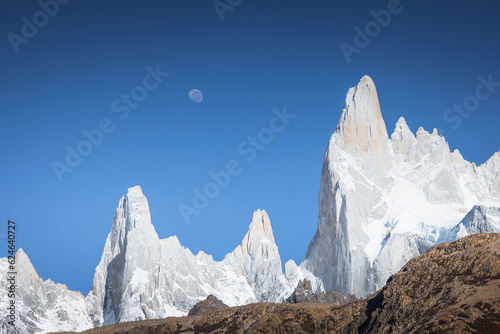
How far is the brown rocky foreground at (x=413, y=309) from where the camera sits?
85000 millimetres

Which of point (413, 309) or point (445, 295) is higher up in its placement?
point (445, 295)

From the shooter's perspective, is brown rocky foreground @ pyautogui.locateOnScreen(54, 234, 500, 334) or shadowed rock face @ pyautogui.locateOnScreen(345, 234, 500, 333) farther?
brown rocky foreground @ pyautogui.locateOnScreen(54, 234, 500, 334)

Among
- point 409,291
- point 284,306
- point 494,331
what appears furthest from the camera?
point 284,306

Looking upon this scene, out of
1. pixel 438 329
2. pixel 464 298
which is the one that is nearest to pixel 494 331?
pixel 438 329

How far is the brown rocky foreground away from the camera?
8500cm

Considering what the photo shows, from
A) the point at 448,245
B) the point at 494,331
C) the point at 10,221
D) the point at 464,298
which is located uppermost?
the point at 448,245

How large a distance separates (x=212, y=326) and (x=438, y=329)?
178ft

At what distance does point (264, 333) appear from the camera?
109750 mm

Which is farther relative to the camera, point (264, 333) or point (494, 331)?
point (264, 333)

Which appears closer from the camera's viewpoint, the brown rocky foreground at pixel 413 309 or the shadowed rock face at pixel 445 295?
the shadowed rock face at pixel 445 295

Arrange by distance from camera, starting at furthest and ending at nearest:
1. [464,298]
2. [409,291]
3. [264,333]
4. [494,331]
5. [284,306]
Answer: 1. [284,306]
2. [264,333]
3. [409,291]
4. [464,298]
5. [494,331]

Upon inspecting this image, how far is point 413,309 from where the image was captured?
93.6 m

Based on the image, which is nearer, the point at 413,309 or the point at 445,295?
the point at 413,309

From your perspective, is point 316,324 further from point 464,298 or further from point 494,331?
point 494,331
